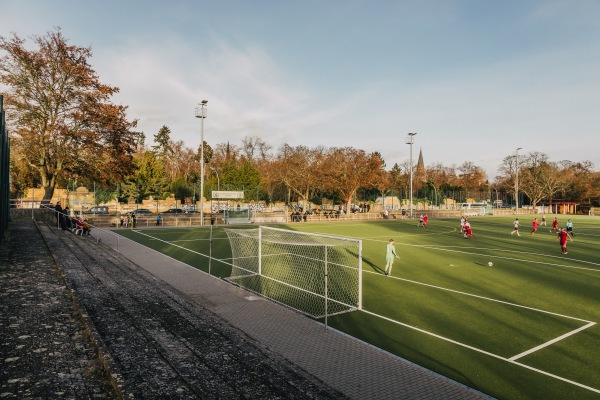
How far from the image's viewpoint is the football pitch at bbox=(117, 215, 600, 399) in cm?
649

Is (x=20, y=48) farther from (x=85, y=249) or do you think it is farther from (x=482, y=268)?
(x=482, y=268)

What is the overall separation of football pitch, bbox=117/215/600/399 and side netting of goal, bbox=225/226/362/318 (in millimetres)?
652

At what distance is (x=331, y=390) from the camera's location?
5.68 metres

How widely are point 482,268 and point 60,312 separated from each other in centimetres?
1575

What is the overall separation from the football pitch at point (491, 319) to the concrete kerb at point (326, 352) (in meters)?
0.48

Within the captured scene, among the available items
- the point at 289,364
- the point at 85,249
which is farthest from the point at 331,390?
the point at 85,249

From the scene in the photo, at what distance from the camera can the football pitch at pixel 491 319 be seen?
649cm

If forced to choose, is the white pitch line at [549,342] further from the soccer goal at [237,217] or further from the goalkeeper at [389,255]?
the soccer goal at [237,217]

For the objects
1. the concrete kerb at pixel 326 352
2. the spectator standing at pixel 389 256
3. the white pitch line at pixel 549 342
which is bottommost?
the white pitch line at pixel 549 342

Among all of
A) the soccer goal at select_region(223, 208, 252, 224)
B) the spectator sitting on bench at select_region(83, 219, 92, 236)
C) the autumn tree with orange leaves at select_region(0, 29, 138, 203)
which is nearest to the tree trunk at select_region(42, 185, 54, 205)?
the autumn tree with orange leaves at select_region(0, 29, 138, 203)

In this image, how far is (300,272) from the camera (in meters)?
14.8

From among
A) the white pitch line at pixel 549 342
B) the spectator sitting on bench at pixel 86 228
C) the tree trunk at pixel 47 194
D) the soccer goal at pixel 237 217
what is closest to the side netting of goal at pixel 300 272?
the white pitch line at pixel 549 342

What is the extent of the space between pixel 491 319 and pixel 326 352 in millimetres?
4950

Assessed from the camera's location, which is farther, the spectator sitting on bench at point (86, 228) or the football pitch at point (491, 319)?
the spectator sitting on bench at point (86, 228)
